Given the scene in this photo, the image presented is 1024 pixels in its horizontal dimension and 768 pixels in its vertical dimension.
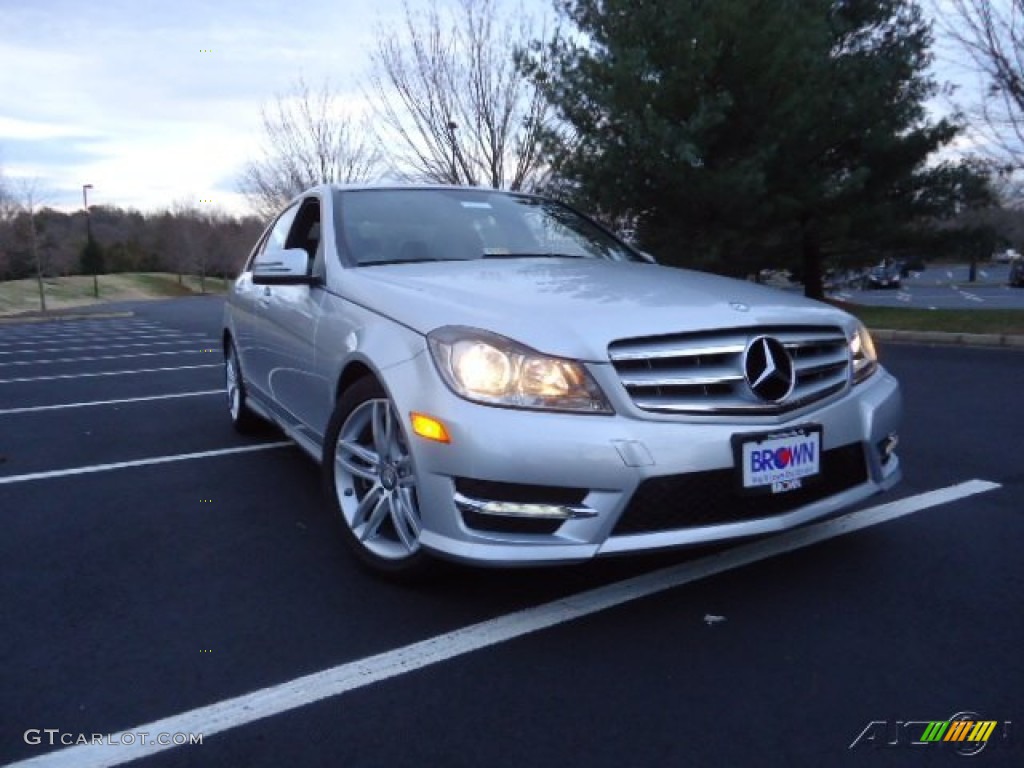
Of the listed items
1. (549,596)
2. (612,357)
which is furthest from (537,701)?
(612,357)

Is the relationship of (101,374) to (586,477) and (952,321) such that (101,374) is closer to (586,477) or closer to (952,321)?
(586,477)

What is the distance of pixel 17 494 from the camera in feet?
14.3

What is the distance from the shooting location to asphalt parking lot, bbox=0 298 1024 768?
203 cm

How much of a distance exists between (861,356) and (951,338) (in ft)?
30.7

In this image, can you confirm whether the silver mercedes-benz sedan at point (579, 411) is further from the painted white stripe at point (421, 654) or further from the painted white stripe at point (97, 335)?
the painted white stripe at point (97, 335)

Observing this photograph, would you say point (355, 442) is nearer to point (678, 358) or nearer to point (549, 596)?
point (549, 596)

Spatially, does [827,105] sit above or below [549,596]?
above

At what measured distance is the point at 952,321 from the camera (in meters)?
12.4

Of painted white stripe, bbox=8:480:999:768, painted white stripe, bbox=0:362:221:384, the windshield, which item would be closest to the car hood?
the windshield

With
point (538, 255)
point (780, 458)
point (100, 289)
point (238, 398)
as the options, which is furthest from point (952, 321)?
point (100, 289)

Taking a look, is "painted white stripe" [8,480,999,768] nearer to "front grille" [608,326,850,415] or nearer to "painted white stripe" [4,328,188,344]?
"front grille" [608,326,850,415]

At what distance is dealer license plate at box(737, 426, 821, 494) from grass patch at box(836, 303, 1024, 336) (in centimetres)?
968

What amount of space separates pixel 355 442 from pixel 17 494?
95.3 inches

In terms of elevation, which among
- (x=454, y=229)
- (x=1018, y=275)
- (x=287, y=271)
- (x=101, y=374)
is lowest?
(x=1018, y=275)
